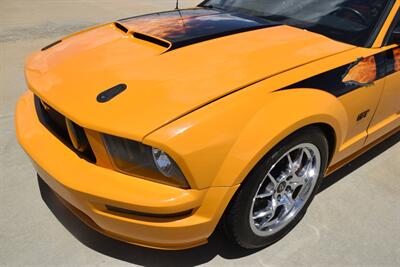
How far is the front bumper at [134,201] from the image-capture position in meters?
1.65

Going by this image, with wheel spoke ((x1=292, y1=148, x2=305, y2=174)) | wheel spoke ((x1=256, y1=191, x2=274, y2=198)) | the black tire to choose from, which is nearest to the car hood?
the black tire

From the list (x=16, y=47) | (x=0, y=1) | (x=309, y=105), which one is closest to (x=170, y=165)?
(x=309, y=105)

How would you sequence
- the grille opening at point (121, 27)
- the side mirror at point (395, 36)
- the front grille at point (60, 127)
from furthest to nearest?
the grille opening at point (121, 27) < the side mirror at point (395, 36) < the front grille at point (60, 127)

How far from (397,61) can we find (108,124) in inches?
73.0

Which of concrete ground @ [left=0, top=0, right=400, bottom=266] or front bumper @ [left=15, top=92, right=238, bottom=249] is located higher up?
front bumper @ [left=15, top=92, right=238, bottom=249]

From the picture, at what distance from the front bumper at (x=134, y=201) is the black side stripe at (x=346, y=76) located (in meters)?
0.72

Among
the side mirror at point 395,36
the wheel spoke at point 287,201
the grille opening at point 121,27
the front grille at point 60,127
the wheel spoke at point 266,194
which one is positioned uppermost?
the grille opening at point 121,27

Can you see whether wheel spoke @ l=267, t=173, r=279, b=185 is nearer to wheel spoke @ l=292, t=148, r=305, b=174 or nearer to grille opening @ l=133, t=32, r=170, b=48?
wheel spoke @ l=292, t=148, r=305, b=174

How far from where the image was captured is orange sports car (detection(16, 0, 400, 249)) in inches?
65.6

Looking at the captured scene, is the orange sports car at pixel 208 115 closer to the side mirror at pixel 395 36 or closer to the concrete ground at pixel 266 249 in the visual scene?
the side mirror at pixel 395 36

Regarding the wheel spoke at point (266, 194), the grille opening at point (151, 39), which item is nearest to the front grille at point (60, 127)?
the grille opening at point (151, 39)

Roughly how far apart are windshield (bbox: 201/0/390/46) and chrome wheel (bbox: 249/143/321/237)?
803mm

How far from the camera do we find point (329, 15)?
103 inches

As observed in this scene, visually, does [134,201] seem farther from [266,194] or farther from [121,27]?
[121,27]
